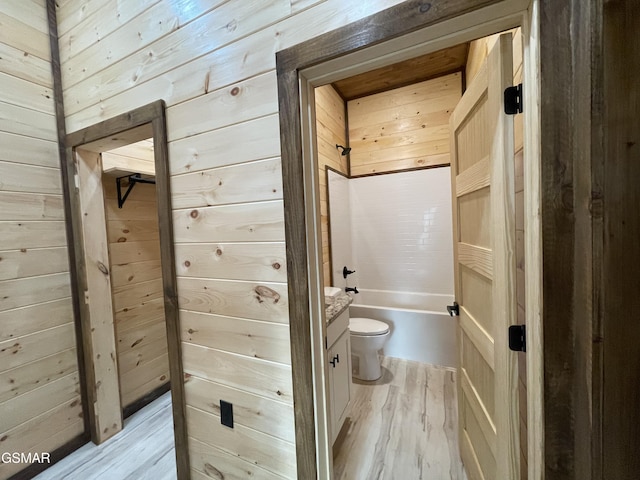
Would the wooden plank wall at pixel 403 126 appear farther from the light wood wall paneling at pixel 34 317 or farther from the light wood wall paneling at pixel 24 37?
the light wood wall paneling at pixel 34 317

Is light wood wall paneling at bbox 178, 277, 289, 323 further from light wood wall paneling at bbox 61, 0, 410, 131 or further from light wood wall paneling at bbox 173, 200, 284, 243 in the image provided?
light wood wall paneling at bbox 61, 0, 410, 131

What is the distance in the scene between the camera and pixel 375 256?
3.34 metres

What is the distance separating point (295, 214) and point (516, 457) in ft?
3.78

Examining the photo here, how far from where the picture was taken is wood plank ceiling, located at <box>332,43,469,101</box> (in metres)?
2.51

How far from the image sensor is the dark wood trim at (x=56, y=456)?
150cm

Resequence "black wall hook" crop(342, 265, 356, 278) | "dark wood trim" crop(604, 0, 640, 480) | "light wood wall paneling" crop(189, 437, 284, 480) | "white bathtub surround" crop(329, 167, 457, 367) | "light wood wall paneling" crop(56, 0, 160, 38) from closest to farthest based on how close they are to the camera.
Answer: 1. "dark wood trim" crop(604, 0, 640, 480)
2. "light wood wall paneling" crop(189, 437, 284, 480)
3. "light wood wall paneling" crop(56, 0, 160, 38)
4. "white bathtub surround" crop(329, 167, 457, 367)
5. "black wall hook" crop(342, 265, 356, 278)

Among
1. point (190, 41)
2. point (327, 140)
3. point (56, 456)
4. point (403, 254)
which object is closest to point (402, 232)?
point (403, 254)

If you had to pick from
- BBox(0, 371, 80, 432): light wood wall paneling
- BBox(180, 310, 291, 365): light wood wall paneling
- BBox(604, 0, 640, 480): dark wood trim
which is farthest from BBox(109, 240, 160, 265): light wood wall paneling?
BBox(604, 0, 640, 480): dark wood trim

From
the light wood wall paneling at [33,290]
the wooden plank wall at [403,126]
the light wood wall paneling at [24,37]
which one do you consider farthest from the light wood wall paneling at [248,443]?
the wooden plank wall at [403,126]

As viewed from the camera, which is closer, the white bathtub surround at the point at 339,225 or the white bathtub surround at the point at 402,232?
the white bathtub surround at the point at 339,225

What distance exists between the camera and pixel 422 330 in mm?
2705

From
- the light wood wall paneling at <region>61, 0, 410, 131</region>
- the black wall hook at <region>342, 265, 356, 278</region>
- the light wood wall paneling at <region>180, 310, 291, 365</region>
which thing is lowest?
the black wall hook at <region>342, 265, 356, 278</region>

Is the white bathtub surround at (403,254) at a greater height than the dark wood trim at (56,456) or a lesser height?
greater

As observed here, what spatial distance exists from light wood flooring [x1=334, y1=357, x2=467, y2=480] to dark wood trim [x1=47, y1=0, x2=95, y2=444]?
176 centimetres
